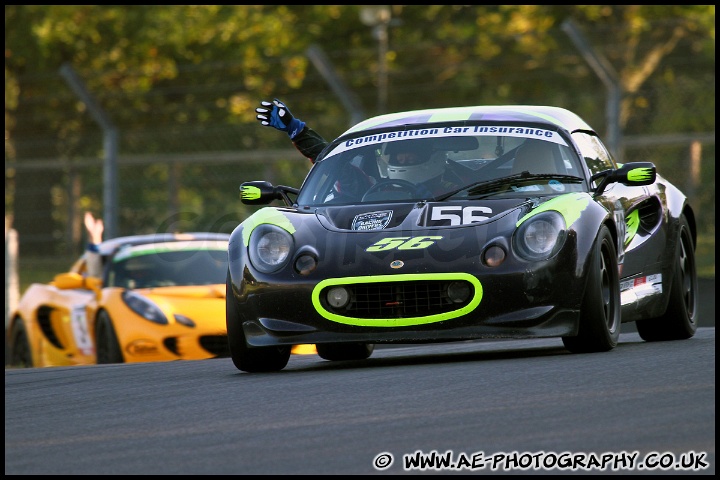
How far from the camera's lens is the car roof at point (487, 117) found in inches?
342

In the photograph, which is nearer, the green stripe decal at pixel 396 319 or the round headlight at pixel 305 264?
the green stripe decal at pixel 396 319

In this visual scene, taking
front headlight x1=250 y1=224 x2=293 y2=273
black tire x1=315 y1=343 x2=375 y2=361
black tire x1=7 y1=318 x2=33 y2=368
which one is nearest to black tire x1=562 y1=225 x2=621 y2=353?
front headlight x1=250 y1=224 x2=293 y2=273

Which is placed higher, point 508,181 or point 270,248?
point 508,181

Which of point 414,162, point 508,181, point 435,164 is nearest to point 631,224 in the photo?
point 508,181

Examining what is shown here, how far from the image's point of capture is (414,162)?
842cm

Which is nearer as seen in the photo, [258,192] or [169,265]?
[258,192]

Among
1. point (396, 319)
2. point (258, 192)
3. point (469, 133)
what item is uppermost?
point (469, 133)

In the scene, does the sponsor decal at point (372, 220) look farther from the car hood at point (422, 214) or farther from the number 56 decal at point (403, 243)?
the number 56 decal at point (403, 243)

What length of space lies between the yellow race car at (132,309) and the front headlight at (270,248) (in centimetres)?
411

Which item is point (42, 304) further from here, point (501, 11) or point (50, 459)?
point (501, 11)

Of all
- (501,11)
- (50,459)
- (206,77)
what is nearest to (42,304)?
(50,459)

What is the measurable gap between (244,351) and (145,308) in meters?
4.22

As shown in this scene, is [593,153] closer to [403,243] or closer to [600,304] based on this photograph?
[600,304]

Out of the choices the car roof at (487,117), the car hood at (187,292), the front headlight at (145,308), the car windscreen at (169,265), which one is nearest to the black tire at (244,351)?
the car roof at (487,117)
